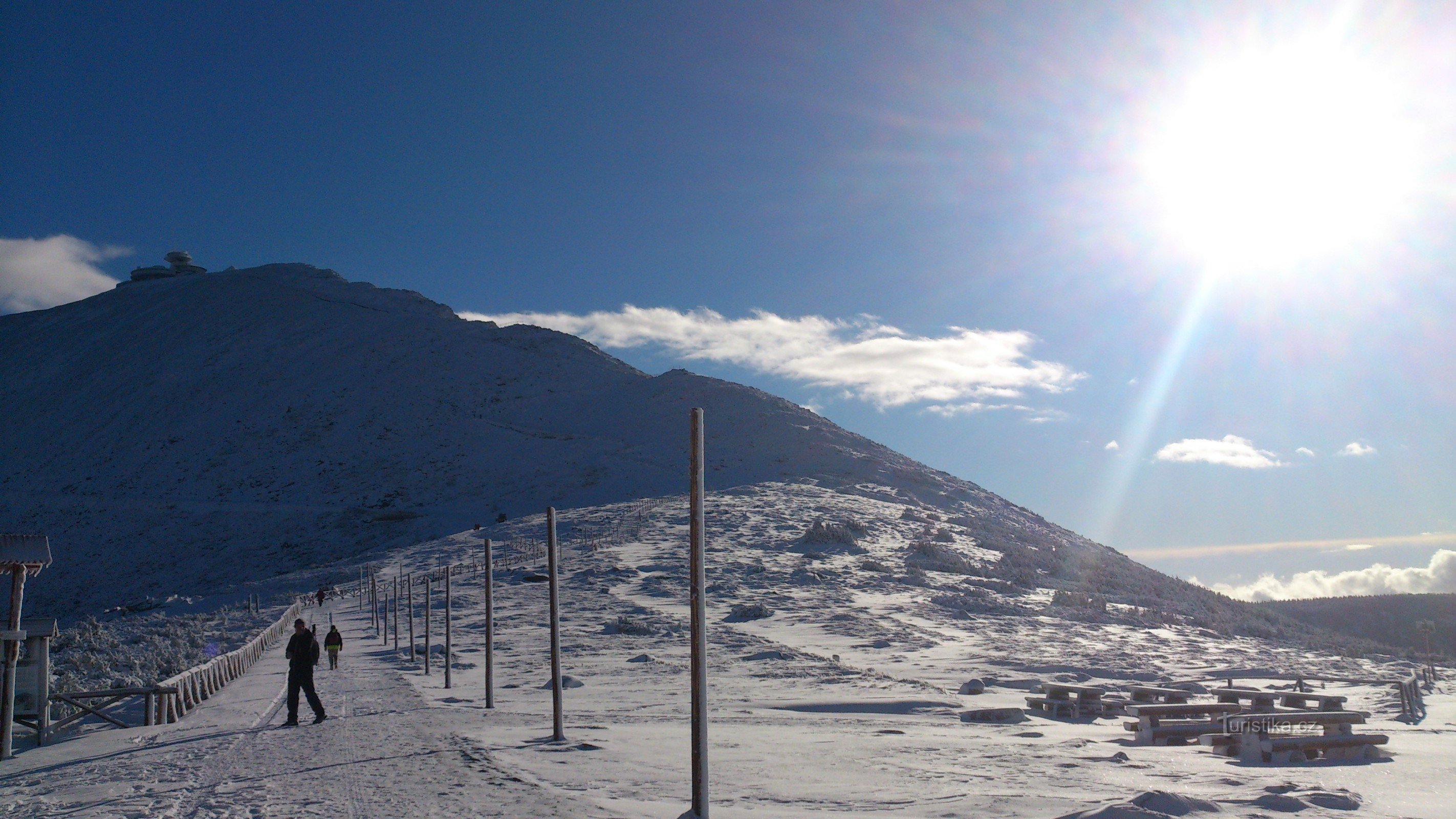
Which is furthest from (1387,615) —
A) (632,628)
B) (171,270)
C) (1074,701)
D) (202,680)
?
(171,270)

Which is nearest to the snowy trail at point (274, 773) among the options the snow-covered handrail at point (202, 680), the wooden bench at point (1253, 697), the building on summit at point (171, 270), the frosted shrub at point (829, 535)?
the snow-covered handrail at point (202, 680)

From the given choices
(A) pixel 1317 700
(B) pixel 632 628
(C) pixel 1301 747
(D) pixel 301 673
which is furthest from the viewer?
(B) pixel 632 628

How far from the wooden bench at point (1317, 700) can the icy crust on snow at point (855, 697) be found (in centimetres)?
89

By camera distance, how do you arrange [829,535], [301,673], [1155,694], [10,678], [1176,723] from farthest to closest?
[829,535] → [1155,694] → [1176,723] → [301,673] → [10,678]

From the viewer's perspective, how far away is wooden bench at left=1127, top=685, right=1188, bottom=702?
54.0 ft

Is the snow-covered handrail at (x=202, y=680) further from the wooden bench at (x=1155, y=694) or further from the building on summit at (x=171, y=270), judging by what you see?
the building on summit at (x=171, y=270)

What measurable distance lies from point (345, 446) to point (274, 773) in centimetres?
9229

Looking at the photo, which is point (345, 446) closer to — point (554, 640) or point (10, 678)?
point (10, 678)

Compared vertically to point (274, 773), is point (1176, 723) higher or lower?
lower

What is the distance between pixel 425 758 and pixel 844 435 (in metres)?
88.9

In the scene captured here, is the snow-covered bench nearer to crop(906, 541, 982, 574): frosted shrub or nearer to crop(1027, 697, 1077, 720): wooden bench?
crop(1027, 697, 1077, 720): wooden bench

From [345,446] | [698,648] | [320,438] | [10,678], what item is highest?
[320,438]

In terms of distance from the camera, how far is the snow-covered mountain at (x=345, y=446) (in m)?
68.8

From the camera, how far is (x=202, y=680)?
18.0 metres
